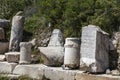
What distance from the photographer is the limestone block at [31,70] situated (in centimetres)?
1060

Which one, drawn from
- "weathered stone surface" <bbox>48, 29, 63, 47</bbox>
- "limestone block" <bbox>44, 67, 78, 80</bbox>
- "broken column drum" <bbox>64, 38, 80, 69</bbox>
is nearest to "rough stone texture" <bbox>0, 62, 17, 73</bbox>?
"weathered stone surface" <bbox>48, 29, 63, 47</bbox>

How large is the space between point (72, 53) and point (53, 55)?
749mm

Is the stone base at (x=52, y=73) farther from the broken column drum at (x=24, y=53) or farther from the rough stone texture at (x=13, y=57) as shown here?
the rough stone texture at (x=13, y=57)

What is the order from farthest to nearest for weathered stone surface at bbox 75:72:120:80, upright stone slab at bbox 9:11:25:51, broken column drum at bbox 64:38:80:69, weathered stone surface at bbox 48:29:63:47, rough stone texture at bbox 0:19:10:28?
1. rough stone texture at bbox 0:19:10:28
2. upright stone slab at bbox 9:11:25:51
3. weathered stone surface at bbox 48:29:63:47
4. broken column drum at bbox 64:38:80:69
5. weathered stone surface at bbox 75:72:120:80

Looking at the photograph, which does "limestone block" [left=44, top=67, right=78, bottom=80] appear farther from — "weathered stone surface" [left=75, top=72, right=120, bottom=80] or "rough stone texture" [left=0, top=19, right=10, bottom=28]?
"rough stone texture" [left=0, top=19, right=10, bottom=28]

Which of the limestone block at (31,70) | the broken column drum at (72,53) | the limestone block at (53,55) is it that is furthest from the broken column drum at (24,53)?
the broken column drum at (72,53)

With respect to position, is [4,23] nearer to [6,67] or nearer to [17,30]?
[17,30]

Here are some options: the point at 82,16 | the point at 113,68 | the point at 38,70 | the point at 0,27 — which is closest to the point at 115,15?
the point at 82,16

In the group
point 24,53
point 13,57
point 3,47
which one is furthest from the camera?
point 3,47

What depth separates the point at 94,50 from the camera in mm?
9344

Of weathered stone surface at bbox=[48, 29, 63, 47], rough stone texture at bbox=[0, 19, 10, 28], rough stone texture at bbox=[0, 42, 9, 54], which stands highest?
rough stone texture at bbox=[0, 19, 10, 28]

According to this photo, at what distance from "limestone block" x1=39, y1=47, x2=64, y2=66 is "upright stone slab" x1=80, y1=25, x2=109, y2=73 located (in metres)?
1.16

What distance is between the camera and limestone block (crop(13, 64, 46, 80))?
10.6 meters

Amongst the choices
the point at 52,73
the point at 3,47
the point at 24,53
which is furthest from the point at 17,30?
the point at 52,73
